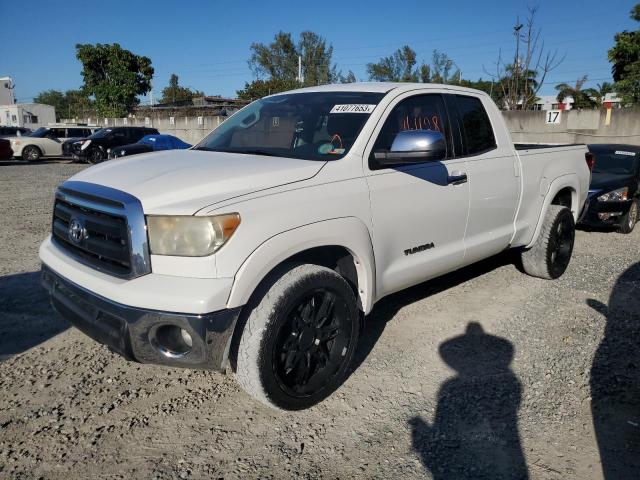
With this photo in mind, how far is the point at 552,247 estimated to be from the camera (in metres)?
5.33

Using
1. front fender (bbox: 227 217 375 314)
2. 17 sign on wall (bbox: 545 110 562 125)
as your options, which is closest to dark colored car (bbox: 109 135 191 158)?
17 sign on wall (bbox: 545 110 562 125)

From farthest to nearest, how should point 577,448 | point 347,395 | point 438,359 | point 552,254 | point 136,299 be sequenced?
1. point 552,254
2. point 438,359
3. point 347,395
4. point 577,448
5. point 136,299

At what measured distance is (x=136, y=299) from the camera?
251 cm

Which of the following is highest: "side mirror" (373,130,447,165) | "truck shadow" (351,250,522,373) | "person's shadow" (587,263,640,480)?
"side mirror" (373,130,447,165)

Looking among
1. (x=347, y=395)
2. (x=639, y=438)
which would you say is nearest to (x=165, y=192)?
(x=347, y=395)

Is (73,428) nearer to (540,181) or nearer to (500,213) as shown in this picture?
(500,213)

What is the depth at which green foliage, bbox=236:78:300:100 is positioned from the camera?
128 ft

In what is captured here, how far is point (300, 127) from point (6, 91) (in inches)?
3079

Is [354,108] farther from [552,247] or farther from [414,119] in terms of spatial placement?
[552,247]

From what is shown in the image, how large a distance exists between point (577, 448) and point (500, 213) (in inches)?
83.8

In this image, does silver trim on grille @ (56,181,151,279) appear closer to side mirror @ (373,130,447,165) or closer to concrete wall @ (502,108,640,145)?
side mirror @ (373,130,447,165)

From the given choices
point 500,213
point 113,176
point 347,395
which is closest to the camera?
point 113,176

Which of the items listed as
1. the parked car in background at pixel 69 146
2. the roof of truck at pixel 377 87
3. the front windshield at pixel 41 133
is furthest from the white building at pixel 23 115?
the roof of truck at pixel 377 87

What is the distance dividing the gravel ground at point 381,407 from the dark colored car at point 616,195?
3.69m
